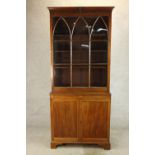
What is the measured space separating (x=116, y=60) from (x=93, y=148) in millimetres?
1752

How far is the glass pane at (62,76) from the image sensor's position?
13.2 ft

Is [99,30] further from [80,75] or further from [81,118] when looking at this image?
[81,118]

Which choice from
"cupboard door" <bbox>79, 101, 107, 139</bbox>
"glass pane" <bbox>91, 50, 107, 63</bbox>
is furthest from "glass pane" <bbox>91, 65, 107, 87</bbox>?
"cupboard door" <bbox>79, 101, 107, 139</bbox>

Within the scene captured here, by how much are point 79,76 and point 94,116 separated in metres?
0.72

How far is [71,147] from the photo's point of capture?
387 centimetres

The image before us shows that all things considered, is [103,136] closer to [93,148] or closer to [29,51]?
[93,148]

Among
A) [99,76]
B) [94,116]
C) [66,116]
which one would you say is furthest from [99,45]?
[66,116]

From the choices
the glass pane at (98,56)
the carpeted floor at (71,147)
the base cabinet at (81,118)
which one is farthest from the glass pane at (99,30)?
the carpeted floor at (71,147)

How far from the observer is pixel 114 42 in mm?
4699

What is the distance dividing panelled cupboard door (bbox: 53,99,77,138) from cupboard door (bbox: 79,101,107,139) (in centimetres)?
11

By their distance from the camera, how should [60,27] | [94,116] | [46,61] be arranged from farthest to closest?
[46,61] → [60,27] → [94,116]

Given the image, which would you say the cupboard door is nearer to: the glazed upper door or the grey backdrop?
the glazed upper door
